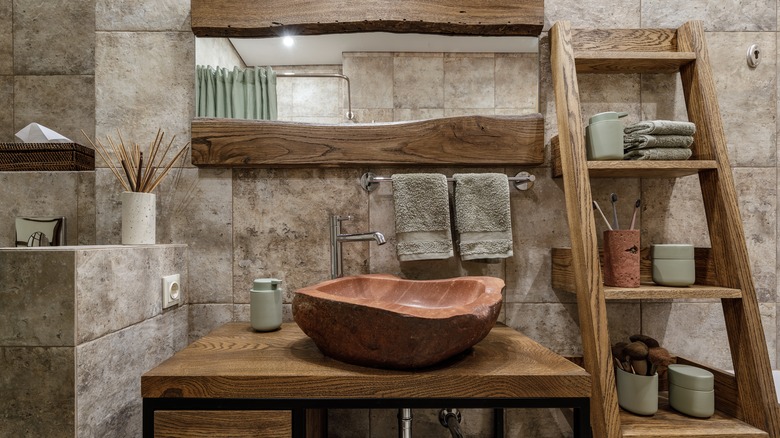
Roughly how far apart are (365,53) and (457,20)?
315mm

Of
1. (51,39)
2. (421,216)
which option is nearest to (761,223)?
(421,216)

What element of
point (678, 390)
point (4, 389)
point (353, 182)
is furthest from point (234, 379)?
point (678, 390)

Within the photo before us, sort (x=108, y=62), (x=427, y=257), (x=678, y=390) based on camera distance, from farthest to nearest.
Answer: (x=108, y=62) → (x=427, y=257) → (x=678, y=390)

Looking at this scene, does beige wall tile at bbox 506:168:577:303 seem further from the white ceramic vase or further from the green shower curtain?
the white ceramic vase

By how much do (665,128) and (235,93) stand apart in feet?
4.25

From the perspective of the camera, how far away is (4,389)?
2.75ft

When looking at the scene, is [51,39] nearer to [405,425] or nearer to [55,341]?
[55,341]

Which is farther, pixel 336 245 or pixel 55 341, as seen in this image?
pixel 336 245

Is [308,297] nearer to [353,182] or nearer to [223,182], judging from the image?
[353,182]

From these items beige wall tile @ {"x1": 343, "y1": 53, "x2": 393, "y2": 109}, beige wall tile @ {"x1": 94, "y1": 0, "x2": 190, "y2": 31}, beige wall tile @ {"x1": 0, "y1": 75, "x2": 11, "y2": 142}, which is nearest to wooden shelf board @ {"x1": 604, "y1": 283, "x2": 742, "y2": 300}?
beige wall tile @ {"x1": 343, "y1": 53, "x2": 393, "y2": 109}

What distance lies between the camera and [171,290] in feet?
4.07

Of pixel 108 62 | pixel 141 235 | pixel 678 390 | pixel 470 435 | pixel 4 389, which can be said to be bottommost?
pixel 470 435

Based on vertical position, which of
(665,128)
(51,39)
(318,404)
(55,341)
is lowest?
(318,404)

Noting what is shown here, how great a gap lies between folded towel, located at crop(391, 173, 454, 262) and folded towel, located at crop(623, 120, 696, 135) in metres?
0.57
